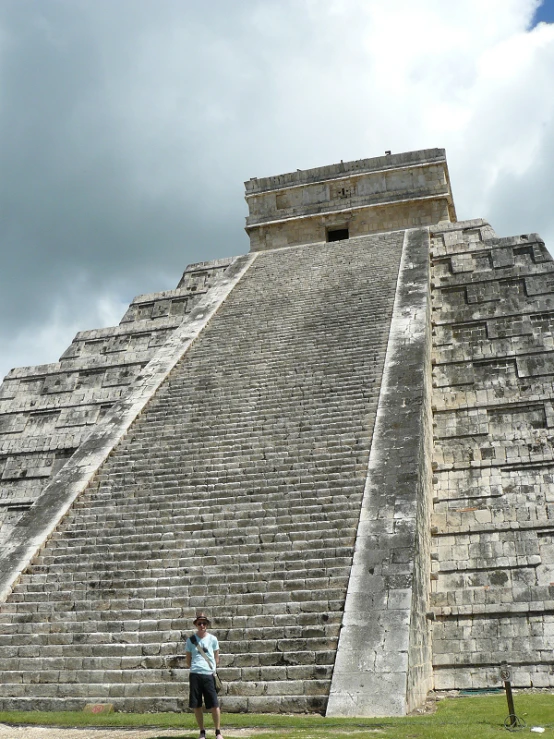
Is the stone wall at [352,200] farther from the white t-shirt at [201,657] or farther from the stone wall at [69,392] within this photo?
the white t-shirt at [201,657]

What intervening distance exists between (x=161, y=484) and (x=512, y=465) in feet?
15.2

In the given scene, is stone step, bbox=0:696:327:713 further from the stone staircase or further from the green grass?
the green grass

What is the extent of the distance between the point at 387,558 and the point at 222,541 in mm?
1969

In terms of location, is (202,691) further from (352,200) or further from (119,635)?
(352,200)

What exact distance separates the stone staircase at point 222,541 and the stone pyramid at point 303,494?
0.09 ft

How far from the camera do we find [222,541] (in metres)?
8.52

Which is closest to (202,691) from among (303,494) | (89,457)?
(303,494)

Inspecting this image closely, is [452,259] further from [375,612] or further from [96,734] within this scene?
[96,734]

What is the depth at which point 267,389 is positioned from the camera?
11727 mm

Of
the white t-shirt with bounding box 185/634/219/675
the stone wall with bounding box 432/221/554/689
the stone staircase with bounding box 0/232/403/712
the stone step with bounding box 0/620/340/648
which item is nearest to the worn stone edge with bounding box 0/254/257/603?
the stone staircase with bounding box 0/232/403/712

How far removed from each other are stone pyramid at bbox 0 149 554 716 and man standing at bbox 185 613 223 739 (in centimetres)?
114

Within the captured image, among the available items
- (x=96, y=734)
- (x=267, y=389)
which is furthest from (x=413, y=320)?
(x=96, y=734)

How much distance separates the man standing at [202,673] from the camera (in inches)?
216

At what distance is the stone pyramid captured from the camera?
7125 mm
